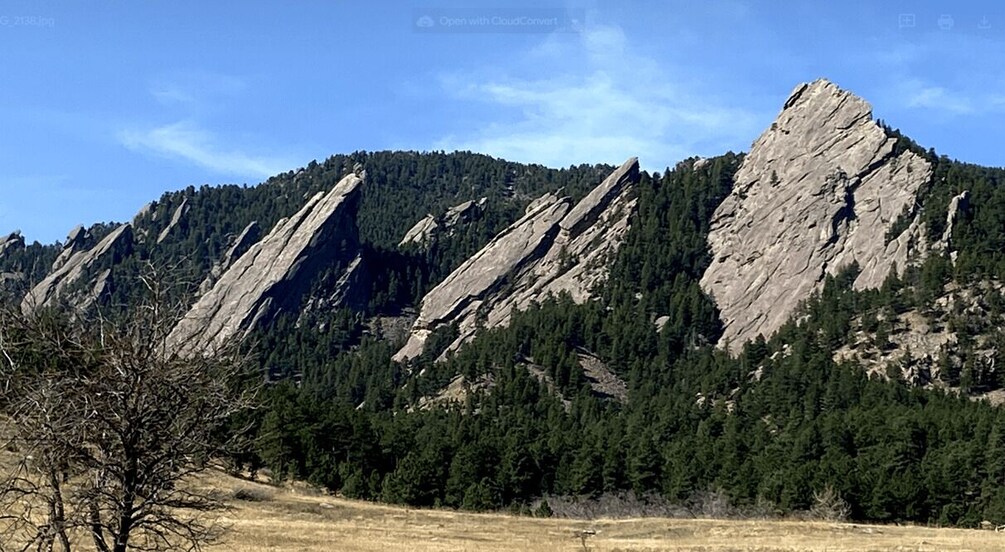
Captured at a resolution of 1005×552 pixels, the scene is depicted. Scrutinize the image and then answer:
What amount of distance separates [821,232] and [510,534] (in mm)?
148646

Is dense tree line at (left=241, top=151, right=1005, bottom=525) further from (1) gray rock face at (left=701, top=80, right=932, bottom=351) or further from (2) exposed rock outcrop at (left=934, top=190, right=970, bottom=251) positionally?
(2) exposed rock outcrop at (left=934, top=190, right=970, bottom=251)

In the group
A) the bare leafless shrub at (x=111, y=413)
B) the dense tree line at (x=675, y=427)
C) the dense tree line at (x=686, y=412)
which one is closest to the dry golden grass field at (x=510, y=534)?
the dense tree line at (x=686, y=412)

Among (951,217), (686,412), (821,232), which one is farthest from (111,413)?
(821,232)

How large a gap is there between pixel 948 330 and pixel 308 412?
331 feet

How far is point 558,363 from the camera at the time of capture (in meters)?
165

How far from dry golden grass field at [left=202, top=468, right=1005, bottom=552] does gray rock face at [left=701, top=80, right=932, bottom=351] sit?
120 metres

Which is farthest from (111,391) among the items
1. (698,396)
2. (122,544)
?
(698,396)

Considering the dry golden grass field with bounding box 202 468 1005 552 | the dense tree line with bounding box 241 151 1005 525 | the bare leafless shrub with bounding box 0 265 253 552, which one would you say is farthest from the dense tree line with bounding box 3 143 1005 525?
the bare leafless shrub with bounding box 0 265 253 552

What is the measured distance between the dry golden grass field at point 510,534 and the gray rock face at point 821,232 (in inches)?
4730

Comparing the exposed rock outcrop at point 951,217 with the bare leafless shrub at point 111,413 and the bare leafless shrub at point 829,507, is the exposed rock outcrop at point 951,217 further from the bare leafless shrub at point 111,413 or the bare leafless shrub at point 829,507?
the bare leafless shrub at point 111,413

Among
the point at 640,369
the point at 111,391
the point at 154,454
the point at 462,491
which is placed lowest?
the point at 462,491

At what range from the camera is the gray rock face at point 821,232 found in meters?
170

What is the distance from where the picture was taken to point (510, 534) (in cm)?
4809

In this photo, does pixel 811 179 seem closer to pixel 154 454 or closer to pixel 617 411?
pixel 617 411
